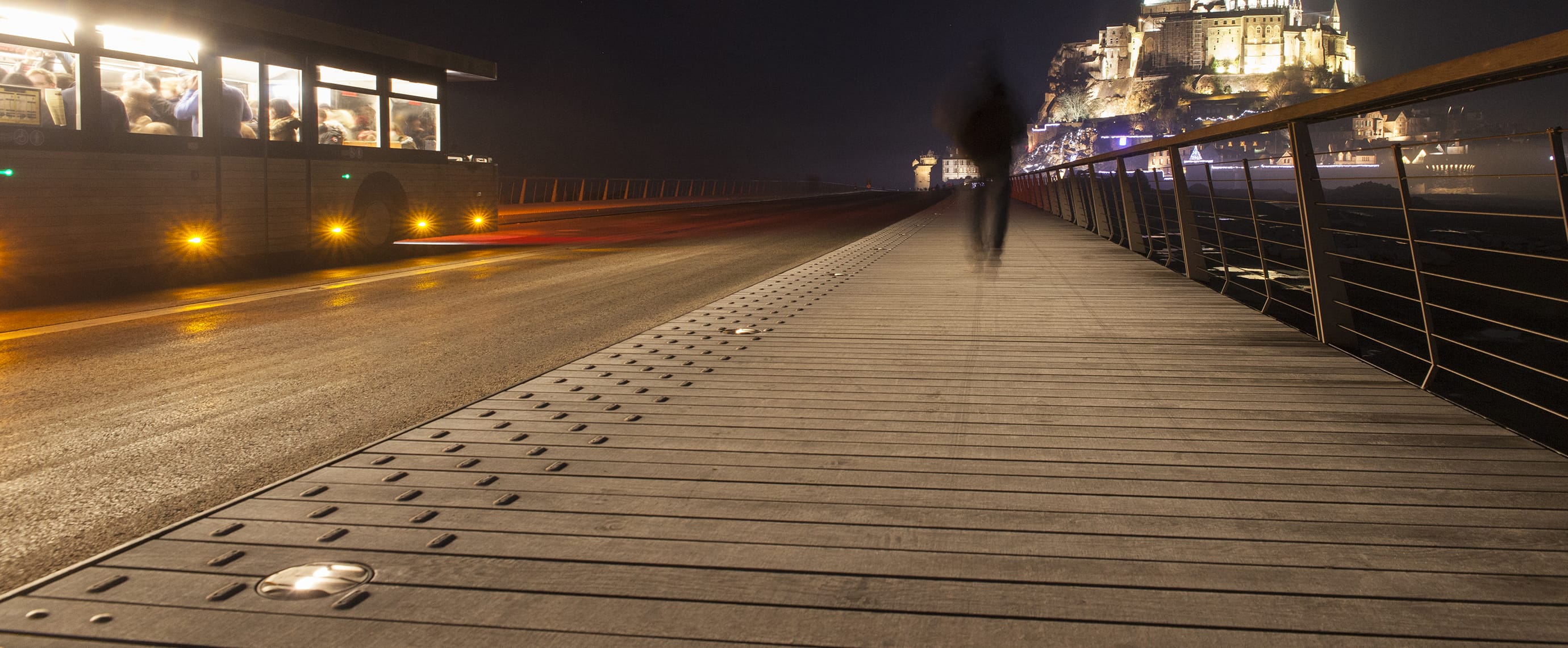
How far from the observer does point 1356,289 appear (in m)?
32.3

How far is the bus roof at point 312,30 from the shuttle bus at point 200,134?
2 centimetres

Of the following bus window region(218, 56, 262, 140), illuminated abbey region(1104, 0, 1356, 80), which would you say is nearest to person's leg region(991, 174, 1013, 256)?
bus window region(218, 56, 262, 140)

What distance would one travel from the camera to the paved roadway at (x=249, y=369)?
3.50 meters

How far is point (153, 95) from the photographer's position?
10555 mm

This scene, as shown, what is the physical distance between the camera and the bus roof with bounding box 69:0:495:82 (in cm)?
1062

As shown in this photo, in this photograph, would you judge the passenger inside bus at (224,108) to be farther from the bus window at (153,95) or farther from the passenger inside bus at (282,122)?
the passenger inside bus at (282,122)

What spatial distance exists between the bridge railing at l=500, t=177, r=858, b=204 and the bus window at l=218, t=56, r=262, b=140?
24.5 meters

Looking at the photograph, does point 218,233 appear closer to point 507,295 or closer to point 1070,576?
point 507,295

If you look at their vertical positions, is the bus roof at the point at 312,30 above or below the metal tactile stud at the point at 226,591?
above

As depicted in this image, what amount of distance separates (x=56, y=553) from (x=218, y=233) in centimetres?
999

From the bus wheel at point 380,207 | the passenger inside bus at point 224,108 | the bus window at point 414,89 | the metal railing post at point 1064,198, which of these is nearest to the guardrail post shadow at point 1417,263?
the passenger inside bus at point 224,108

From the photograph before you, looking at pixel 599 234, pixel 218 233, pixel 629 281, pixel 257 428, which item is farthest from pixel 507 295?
pixel 599 234

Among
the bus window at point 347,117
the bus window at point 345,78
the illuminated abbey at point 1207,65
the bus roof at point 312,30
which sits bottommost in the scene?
Result: the bus window at point 347,117

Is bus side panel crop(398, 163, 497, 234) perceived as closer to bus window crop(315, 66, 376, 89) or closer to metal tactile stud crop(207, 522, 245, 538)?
bus window crop(315, 66, 376, 89)
